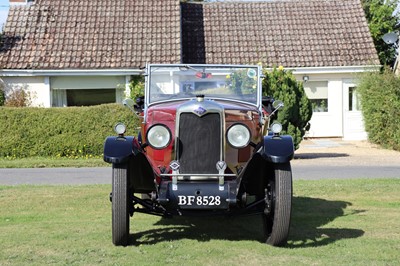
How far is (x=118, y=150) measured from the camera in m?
7.34

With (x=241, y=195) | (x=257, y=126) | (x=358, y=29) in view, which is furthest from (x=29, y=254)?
(x=358, y=29)

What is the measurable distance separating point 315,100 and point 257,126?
18515 millimetres

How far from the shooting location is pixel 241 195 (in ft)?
24.2

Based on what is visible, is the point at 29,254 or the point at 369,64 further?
the point at 369,64

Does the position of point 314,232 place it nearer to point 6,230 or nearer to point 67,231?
point 67,231

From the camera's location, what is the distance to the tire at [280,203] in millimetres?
7082

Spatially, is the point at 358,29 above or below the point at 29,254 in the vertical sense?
above

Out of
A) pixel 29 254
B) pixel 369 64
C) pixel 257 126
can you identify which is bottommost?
pixel 29 254

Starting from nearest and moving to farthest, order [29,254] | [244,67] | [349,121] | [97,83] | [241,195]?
[29,254] < [241,195] < [244,67] < [97,83] < [349,121]

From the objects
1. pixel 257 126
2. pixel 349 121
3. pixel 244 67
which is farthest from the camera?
pixel 349 121

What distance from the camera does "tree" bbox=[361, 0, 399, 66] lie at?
3189 centimetres

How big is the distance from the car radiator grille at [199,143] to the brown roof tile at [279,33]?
58.0 feet

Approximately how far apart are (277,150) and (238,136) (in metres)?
0.55

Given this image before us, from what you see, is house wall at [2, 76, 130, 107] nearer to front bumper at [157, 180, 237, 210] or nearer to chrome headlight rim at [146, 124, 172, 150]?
chrome headlight rim at [146, 124, 172, 150]
